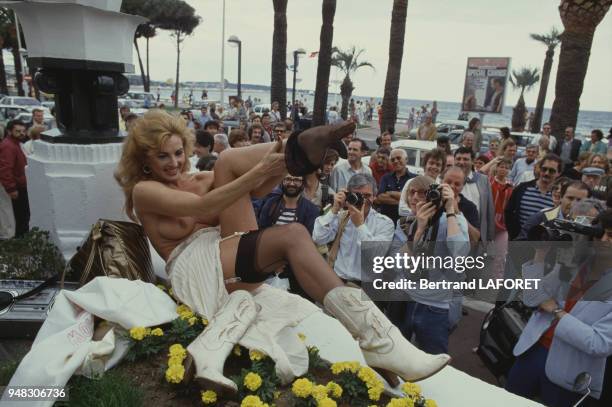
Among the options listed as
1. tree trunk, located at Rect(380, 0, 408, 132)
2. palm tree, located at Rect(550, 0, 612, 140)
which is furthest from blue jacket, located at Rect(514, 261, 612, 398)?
tree trunk, located at Rect(380, 0, 408, 132)

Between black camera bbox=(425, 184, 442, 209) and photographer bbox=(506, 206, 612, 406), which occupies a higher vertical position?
black camera bbox=(425, 184, 442, 209)

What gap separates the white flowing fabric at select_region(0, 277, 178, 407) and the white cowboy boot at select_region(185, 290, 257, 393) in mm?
443

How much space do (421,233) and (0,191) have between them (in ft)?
18.9

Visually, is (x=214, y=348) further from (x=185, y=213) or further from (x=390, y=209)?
(x=390, y=209)

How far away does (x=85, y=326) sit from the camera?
2.53 m

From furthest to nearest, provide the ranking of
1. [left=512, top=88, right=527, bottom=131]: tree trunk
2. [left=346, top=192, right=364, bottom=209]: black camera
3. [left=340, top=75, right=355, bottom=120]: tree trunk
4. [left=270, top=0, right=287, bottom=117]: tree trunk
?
[left=340, top=75, right=355, bottom=120]: tree trunk, [left=512, top=88, right=527, bottom=131]: tree trunk, [left=270, top=0, right=287, bottom=117]: tree trunk, [left=346, top=192, right=364, bottom=209]: black camera

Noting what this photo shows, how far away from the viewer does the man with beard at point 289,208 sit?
4.28m

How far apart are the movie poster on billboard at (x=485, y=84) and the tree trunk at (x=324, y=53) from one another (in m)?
4.84

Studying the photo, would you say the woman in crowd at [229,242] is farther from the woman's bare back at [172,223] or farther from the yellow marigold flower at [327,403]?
the yellow marigold flower at [327,403]

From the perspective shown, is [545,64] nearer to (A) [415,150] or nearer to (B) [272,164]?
(A) [415,150]

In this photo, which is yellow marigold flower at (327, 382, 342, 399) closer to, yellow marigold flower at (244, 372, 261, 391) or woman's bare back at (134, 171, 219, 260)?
yellow marigold flower at (244, 372, 261, 391)

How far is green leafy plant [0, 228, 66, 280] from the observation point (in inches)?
143

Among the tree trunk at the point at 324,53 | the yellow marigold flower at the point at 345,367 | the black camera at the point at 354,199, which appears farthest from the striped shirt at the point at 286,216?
the tree trunk at the point at 324,53

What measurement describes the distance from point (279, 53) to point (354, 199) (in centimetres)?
1150
